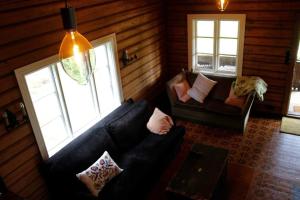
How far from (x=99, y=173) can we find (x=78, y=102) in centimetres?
111

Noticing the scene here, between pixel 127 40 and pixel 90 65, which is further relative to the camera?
pixel 127 40

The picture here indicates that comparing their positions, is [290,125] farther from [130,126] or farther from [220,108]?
[130,126]

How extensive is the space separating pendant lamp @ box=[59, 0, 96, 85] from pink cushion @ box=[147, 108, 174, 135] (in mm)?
2385

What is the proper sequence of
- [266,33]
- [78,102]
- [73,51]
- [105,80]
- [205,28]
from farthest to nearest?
[205,28]
[266,33]
[105,80]
[78,102]
[73,51]

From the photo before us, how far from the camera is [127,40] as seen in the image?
4.68 m

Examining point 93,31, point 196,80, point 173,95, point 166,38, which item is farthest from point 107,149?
point 166,38

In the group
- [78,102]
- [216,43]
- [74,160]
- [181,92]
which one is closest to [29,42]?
[78,102]

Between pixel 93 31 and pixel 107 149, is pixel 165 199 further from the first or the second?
pixel 93 31

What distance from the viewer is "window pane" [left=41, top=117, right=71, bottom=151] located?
3594 millimetres

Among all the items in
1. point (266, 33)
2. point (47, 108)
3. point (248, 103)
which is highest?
point (266, 33)

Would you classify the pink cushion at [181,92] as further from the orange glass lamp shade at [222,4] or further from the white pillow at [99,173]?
the white pillow at [99,173]

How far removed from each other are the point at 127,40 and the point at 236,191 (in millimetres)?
2917

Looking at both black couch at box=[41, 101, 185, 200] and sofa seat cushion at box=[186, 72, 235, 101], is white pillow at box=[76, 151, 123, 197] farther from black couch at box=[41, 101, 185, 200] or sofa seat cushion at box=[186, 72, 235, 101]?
sofa seat cushion at box=[186, 72, 235, 101]

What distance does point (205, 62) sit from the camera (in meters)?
5.92
